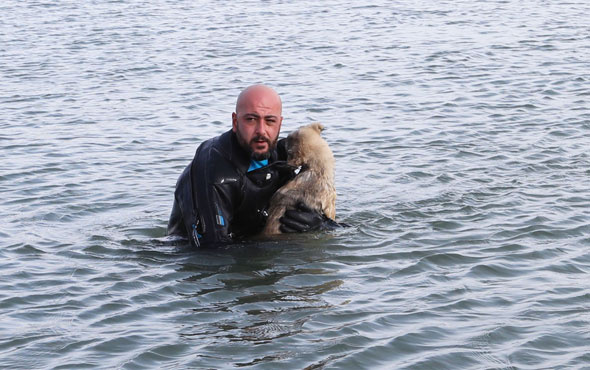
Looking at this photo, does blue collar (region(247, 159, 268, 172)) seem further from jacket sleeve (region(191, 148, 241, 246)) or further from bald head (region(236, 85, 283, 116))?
bald head (region(236, 85, 283, 116))

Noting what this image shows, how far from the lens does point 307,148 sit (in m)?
7.91

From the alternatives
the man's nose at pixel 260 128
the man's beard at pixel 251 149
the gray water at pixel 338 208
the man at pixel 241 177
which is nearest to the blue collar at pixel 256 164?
the man at pixel 241 177

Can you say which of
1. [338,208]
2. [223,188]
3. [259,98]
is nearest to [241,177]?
[223,188]

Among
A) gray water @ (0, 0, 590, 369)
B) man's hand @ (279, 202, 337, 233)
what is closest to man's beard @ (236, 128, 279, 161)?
man's hand @ (279, 202, 337, 233)

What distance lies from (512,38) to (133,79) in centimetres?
777

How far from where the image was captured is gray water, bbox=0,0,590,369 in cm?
625

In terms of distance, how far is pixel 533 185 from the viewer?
9961 millimetres

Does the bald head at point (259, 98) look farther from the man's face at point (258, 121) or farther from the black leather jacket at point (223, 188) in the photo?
the black leather jacket at point (223, 188)

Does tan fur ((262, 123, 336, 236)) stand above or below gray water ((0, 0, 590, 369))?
above

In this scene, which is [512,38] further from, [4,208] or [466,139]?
[4,208]

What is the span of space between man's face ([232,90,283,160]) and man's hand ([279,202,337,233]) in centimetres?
55

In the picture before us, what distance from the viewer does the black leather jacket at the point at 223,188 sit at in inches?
A: 303

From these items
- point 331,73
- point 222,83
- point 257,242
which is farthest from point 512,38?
point 257,242

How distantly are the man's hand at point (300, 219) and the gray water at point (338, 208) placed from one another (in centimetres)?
20
